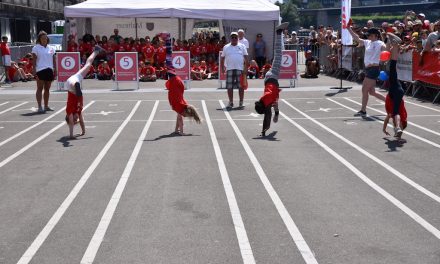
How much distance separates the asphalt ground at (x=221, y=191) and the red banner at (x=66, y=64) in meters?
7.79

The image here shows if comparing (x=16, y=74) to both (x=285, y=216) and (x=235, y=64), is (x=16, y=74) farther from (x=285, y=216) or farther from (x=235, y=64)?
(x=285, y=216)

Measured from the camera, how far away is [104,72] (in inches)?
1094

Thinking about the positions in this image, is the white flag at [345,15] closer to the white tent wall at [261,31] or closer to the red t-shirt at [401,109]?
the white tent wall at [261,31]

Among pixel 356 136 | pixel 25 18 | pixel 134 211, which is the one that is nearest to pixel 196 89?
pixel 356 136

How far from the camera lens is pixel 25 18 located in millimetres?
53812

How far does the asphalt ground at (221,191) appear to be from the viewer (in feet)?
20.6

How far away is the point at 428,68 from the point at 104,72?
1357 centimetres

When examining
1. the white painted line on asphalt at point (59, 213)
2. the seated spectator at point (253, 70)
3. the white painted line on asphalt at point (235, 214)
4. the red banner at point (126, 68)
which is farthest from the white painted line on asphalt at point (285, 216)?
the seated spectator at point (253, 70)

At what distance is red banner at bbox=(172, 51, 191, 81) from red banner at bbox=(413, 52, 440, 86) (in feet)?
26.0

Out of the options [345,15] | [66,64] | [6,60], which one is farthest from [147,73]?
[345,15]

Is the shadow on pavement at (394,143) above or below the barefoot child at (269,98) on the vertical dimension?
below

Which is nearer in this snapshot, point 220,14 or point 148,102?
point 148,102

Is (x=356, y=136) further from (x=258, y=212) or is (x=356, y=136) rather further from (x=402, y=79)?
(x=402, y=79)

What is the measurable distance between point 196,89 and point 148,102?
4374 millimetres
